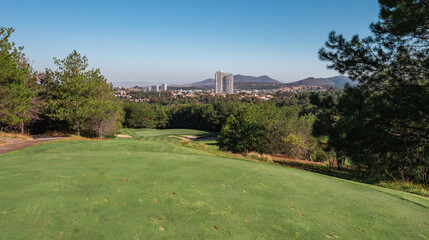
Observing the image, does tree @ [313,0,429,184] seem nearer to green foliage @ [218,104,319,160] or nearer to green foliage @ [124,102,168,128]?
Result: green foliage @ [218,104,319,160]

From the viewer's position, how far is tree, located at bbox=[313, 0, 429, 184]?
7055mm

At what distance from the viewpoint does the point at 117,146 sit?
40.5 ft

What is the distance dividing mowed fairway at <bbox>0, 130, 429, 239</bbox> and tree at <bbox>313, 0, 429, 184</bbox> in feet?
7.68

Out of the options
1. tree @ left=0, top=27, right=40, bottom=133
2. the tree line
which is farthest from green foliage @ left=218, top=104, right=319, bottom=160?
tree @ left=0, top=27, right=40, bottom=133

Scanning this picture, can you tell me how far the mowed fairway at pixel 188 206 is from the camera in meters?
3.39

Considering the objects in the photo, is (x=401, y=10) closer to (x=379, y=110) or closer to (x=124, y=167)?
(x=379, y=110)

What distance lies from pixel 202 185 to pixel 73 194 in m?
2.72

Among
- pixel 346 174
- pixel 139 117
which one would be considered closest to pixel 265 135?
pixel 346 174

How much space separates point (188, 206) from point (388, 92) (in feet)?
28.5

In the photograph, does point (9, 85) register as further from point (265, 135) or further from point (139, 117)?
point (139, 117)

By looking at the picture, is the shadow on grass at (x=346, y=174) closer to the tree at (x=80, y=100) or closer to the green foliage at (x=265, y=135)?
the green foliage at (x=265, y=135)

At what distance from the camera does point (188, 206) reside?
4234mm

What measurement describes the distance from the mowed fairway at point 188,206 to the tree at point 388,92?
2.34 meters

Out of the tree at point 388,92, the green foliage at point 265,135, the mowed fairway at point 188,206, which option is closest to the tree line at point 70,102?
the green foliage at point 265,135
